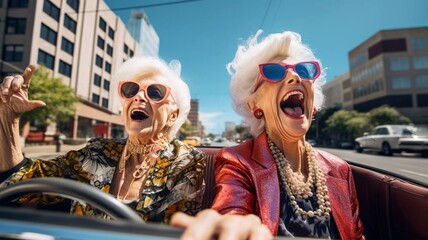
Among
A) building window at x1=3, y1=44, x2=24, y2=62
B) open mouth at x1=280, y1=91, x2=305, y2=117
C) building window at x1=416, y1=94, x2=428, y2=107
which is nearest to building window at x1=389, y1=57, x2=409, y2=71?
building window at x1=416, y1=94, x2=428, y2=107

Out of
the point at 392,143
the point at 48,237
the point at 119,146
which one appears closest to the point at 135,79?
the point at 119,146

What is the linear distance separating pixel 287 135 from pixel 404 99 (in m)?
44.6

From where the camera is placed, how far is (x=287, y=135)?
5.10 ft

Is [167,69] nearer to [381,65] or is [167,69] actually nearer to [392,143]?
[392,143]

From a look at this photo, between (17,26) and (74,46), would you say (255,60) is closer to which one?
(17,26)

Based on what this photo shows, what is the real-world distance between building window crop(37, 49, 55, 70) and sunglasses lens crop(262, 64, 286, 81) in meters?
29.1

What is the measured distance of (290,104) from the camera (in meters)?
1.65

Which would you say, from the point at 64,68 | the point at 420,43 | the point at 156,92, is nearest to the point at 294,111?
the point at 156,92

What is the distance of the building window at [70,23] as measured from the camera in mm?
27800

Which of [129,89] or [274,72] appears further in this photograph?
[129,89]

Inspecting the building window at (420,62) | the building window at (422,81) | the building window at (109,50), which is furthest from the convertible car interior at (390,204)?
the building window at (420,62)

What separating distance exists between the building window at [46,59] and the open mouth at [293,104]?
29162mm

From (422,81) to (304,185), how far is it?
47113 millimetres

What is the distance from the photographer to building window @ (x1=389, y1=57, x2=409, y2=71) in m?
37.3
